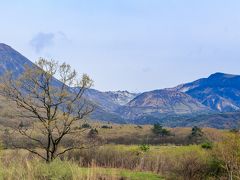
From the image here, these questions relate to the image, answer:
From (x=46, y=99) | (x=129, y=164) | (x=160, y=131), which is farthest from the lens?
(x=160, y=131)

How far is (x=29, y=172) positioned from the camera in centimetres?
1527

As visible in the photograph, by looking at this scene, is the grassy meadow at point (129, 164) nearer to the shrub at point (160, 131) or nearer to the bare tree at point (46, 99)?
the bare tree at point (46, 99)

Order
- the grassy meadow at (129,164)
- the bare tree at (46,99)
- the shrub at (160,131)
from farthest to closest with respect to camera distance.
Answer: the shrub at (160,131) < the bare tree at (46,99) < the grassy meadow at (129,164)

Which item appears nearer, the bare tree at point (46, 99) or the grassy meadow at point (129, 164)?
the grassy meadow at point (129, 164)

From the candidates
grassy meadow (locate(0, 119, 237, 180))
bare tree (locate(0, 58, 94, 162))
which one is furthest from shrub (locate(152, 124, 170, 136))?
bare tree (locate(0, 58, 94, 162))

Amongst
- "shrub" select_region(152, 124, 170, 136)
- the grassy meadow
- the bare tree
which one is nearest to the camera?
the grassy meadow

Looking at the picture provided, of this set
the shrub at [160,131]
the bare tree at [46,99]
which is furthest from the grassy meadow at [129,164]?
the shrub at [160,131]

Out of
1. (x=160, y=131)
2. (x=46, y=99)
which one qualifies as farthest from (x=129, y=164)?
(x=160, y=131)

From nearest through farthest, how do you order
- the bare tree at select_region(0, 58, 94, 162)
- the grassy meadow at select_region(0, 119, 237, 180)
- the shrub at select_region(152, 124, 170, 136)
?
the grassy meadow at select_region(0, 119, 237, 180) → the bare tree at select_region(0, 58, 94, 162) → the shrub at select_region(152, 124, 170, 136)

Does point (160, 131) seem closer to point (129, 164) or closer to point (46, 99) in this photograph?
point (129, 164)

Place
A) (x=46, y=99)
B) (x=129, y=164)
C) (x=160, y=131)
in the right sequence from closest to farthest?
1. (x=46, y=99)
2. (x=129, y=164)
3. (x=160, y=131)

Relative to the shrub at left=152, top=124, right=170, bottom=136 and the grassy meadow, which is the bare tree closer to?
the grassy meadow

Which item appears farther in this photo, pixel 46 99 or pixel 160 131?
pixel 160 131

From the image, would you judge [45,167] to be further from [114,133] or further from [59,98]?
[114,133]
